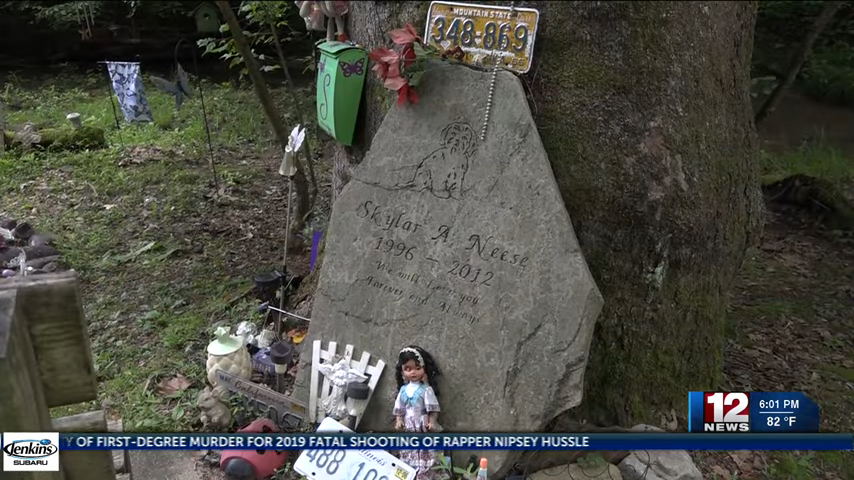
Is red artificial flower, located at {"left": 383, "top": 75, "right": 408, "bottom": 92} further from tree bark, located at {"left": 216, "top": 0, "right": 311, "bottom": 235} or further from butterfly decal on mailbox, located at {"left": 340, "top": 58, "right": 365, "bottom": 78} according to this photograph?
tree bark, located at {"left": 216, "top": 0, "right": 311, "bottom": 235}

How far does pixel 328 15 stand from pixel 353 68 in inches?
13.9

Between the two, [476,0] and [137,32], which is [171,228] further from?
[137,32]

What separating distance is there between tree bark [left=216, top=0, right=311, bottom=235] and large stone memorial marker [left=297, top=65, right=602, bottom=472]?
1.52 metres

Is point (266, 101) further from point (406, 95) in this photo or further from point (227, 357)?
point (406, 95)

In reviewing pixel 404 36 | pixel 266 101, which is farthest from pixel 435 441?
pixel 266 101

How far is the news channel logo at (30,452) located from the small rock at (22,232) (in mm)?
3657

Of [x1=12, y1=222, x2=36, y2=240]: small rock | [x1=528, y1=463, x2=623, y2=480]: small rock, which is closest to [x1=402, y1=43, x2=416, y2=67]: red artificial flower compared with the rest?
[x1=528, y1=463, x2=623, y2=480]: small rock

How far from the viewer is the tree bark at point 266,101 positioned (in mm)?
4227

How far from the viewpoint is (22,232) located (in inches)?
189

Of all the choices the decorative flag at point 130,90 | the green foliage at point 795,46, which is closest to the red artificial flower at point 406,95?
the green foliage at point 795,46

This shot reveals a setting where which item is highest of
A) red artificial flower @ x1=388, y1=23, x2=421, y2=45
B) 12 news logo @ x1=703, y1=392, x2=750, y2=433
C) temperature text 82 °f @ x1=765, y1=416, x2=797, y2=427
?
red artificial flower @ x1=388, y1=23, x2=421, y2=45

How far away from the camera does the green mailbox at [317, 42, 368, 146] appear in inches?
118

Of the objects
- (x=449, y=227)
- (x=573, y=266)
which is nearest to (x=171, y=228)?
(x=449, y=227)

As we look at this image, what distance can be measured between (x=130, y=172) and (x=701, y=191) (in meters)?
5.28
